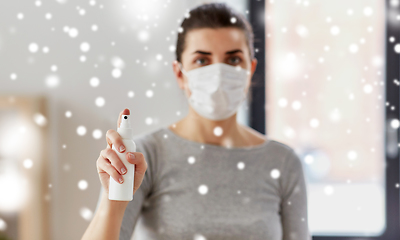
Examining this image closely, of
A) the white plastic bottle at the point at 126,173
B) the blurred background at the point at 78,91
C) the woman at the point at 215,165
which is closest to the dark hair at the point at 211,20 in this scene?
the woman at the point at 215,165

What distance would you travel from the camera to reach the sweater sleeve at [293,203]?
0.75 meters

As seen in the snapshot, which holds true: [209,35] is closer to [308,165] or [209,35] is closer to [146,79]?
[146,79]

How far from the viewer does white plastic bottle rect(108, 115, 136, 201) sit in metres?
0.49

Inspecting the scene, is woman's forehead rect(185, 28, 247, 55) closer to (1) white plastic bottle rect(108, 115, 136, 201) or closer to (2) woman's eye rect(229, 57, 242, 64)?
(2) woman's eye rect(229, 57, 242, 64)

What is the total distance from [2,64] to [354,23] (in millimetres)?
1154

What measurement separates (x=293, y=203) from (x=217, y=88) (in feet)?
1.12

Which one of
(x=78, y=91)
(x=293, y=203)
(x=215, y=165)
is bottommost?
(x=293, y=203)

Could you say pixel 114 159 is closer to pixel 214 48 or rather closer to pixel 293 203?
pixel 214 48

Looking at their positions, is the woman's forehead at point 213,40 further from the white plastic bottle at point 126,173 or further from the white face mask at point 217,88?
the white plastic bottle at point 126,173

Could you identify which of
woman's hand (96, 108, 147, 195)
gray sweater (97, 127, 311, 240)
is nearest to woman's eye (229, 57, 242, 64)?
gray sweater (97, 127, 311, 240)

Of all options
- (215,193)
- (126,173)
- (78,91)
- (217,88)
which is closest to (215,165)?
(215,193)

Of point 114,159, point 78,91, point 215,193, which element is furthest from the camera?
point 78,91

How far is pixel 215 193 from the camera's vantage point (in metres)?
0.71

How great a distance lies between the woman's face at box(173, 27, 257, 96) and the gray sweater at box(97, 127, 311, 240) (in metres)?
0.19
